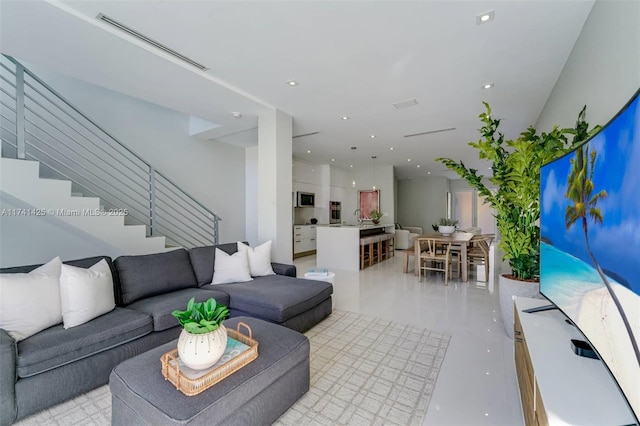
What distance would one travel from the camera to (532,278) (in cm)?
282

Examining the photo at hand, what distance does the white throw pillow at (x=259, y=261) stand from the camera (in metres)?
3.52

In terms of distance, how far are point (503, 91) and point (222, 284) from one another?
4.19m

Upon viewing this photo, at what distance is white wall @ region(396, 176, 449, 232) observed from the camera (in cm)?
1174

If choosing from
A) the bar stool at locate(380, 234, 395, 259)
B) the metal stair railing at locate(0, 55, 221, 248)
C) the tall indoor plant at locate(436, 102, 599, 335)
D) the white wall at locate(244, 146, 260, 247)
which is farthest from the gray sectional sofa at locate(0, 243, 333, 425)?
the bar stool at locate(380, 234, 395, 259)

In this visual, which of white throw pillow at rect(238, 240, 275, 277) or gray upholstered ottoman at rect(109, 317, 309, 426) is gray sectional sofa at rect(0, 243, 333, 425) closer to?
white throw pillow at rect(238, 240, 275, 277)

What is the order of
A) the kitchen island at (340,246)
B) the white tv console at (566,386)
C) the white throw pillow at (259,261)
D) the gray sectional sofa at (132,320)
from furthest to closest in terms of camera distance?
the kitchen island at (340,246) < the white throw pillow at (259,261) < the gray sectional sofa at (132,320) < the white tv console at (566,386)

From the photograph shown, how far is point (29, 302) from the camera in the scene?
1.90m

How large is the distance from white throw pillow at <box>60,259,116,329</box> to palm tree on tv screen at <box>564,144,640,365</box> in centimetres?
302

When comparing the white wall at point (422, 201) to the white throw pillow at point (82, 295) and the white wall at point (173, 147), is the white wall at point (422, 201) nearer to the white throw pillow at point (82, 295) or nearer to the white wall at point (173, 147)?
the white wall at point (173, 147)

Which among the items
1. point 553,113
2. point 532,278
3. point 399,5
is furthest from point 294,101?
point 532,278

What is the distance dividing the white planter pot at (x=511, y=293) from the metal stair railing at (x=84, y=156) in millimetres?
4454

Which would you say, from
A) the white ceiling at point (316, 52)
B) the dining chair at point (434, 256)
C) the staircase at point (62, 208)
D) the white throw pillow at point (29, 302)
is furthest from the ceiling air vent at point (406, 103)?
the white throw pillow at point (29, 302)

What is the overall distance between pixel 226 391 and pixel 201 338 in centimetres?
28

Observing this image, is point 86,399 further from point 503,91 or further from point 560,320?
point 503,91
